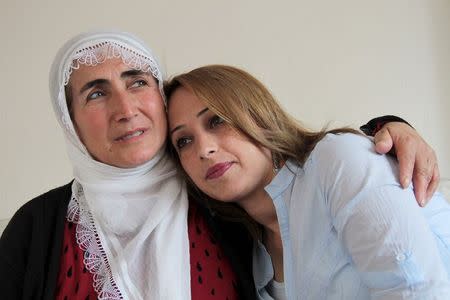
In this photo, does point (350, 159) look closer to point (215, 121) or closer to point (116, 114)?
point (215, 121)

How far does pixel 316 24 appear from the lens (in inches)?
73.9

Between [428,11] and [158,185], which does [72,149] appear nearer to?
[158,185]

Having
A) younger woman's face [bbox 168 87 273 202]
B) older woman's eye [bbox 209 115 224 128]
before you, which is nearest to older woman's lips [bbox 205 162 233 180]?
younger woman's face [bbox 168 87 273 202]

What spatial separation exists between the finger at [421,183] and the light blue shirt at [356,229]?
0.04 meters

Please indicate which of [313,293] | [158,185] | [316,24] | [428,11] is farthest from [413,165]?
[428,11]

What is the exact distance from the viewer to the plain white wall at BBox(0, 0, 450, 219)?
1687 millimetres

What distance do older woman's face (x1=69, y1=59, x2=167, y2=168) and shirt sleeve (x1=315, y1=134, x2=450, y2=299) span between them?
1.48ft

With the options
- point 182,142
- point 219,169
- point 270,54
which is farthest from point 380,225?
point 270,54

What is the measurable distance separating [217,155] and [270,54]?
107 centimetres

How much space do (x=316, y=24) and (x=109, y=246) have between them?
56.3 inches

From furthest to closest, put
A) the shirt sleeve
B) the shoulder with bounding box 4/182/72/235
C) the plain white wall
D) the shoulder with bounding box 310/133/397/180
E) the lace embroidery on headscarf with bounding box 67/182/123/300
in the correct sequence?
the plain white wall < the shoulder with bounding box 4/182/72/235 < the lace embroidery on headscarf with bounding box 67/182/123/300 < the shoulder with bounding box 310/133/397/180 < the shirt sleeve

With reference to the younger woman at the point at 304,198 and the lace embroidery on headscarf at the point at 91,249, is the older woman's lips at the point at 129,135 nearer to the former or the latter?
the younger woman at the point at 304,198

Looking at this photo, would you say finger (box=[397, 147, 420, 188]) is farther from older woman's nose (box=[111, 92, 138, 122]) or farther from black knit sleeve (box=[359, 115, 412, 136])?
older woman's nose (box=[111, 92, 138, 122])

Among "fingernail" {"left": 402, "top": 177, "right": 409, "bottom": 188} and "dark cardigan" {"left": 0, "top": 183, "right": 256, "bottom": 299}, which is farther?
"dark cardigan" {"left": 0, "top": 183, "right": 256, "bottom": 299}
